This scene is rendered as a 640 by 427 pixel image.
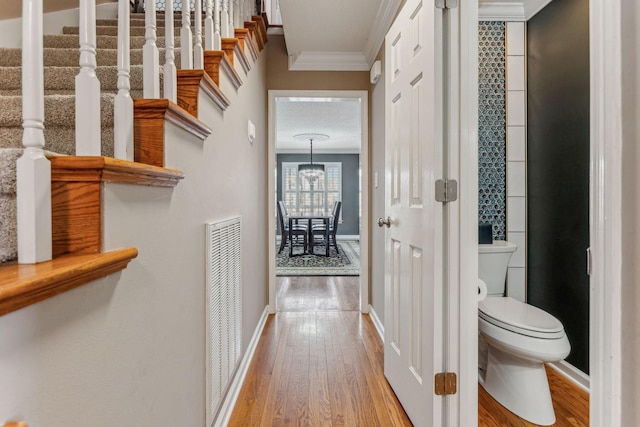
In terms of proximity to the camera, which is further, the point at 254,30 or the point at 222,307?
the point at 254,30

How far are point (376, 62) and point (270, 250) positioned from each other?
182 cm

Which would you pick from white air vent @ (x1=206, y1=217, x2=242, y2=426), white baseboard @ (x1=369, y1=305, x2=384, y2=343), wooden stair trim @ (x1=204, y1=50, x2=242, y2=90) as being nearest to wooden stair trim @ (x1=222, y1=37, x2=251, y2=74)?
wooden stair trim @ (x1=204, y1=50, x2=242, y2=90)

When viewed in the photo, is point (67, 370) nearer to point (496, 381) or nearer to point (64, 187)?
point (64, 187)

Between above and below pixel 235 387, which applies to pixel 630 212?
above

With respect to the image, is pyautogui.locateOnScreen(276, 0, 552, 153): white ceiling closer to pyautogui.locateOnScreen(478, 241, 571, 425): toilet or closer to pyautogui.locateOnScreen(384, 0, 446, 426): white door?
pyautogui.locateOnScreen(384, 0, 446, 426): white door

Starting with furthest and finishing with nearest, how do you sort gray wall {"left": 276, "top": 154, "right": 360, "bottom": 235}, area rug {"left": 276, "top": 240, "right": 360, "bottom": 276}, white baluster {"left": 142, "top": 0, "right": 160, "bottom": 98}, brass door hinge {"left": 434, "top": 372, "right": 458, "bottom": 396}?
gray wall {"left": 276, "top": 154, "right": 360, "bottom": 235} → area rug {"left": 276, "top": 240, "right": 360, "bottom": 276} → brass door hinge {"left": 434, "top": 372, "right": 458, "bottom": 396} → white baluster {"left": 142, "top": 0, "right": 160, "bottom": 98}

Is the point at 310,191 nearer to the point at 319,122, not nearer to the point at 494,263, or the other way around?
the point at 319,122

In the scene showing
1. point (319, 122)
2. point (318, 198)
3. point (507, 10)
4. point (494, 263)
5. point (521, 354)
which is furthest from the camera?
point (318, 198)

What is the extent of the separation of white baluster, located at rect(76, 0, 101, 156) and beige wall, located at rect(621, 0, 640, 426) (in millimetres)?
1045

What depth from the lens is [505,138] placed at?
233cm

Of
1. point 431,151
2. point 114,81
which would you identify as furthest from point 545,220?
point 114,81

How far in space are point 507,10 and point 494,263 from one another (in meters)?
1.70

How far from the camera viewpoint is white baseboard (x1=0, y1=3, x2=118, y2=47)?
6.35 feet

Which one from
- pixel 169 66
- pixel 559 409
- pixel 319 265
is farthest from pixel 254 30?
pixel 319 265
